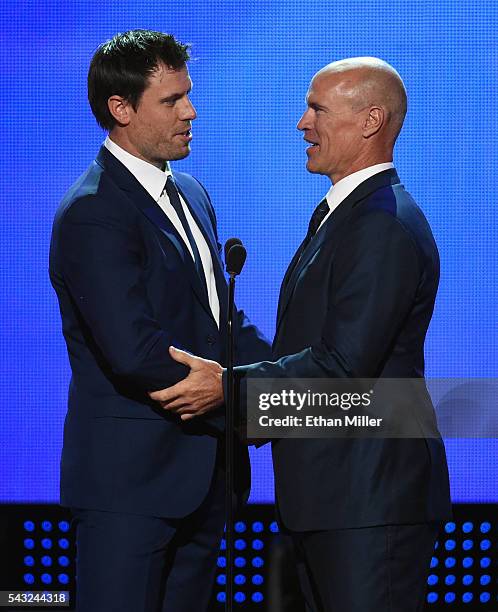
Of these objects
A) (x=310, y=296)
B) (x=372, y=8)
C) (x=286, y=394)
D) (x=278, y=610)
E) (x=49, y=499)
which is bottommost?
(x=278, y=610)

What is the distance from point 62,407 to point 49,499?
29cm

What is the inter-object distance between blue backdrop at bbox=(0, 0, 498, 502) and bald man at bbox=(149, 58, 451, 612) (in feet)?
2.35

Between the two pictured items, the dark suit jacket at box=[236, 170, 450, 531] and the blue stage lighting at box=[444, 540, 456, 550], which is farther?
the blue stage lighting at box=[444, 540, 456, 550]

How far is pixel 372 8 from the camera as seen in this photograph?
319 centimetres

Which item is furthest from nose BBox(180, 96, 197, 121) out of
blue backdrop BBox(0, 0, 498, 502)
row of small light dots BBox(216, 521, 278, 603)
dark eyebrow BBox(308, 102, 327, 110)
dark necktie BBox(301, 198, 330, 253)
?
row of small light dots BBox(216, 521, 278, 603)

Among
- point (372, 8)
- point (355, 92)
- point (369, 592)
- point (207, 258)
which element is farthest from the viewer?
point (372, 8)

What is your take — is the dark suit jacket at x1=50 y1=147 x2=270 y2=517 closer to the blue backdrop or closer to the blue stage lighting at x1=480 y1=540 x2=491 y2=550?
the blue backdrop

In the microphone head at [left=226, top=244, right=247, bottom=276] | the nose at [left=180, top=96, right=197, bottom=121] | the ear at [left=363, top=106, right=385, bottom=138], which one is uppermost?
the nose at [left=180, top=96, right=197, bottom=121]

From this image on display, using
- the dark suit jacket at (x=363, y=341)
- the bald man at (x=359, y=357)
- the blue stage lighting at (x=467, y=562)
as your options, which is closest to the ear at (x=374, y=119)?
the bald man at (x=359, y=357)

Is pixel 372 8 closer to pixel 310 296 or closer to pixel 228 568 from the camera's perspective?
pixel 310 296

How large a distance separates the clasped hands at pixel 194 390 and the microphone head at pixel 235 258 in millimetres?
273

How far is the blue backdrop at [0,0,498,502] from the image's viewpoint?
10.5ft

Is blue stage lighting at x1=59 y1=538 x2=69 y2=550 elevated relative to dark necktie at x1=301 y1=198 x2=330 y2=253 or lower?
lower

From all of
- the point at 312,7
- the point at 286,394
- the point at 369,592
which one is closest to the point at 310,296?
the point at 286,394
